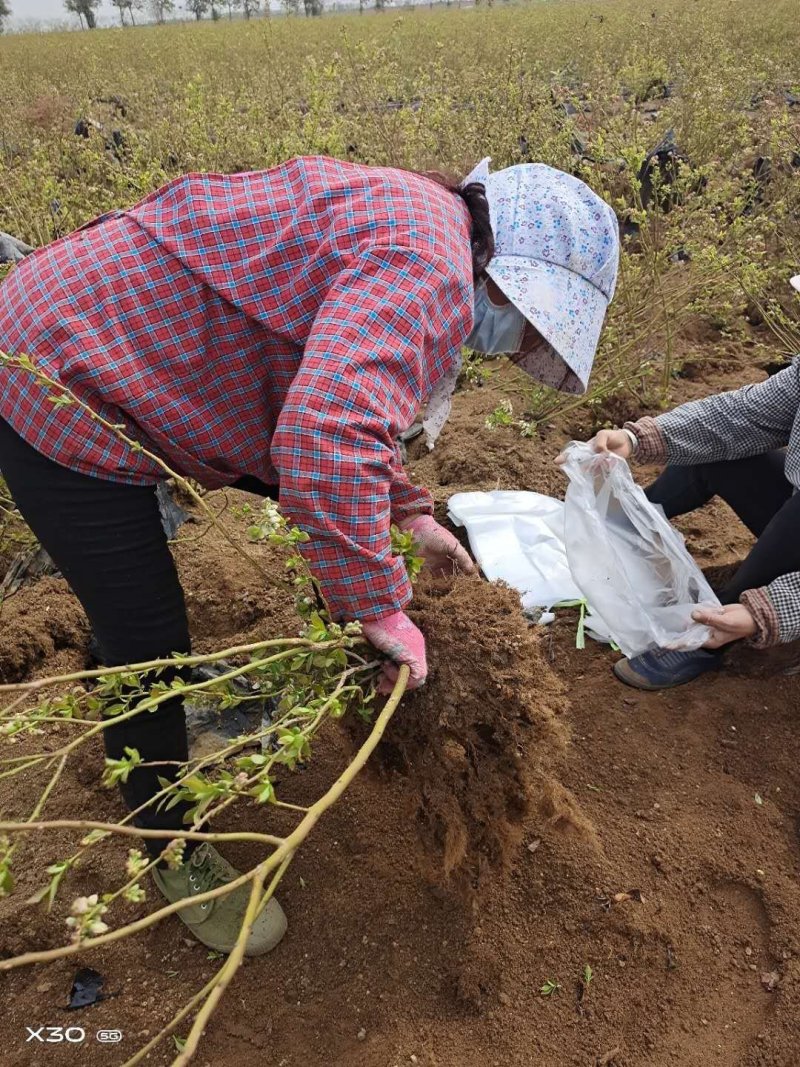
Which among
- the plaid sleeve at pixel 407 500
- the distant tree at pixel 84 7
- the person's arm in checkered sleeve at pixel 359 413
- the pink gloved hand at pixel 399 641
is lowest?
the pink gloved hand at pixel 399 641

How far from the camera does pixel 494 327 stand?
51.3 inches

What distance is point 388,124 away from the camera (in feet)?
13.2

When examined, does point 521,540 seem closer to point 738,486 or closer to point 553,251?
point 738,486

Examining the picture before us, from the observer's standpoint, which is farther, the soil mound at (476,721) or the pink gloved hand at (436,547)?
the pink gloved hand at (436,547)

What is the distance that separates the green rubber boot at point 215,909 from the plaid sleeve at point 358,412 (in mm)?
837

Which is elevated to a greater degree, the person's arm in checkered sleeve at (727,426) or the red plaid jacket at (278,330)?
the red plaid jacket at (278,330)

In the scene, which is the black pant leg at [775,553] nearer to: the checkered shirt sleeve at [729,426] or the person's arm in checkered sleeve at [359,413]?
the checkered shirt sleeve at [729,426]

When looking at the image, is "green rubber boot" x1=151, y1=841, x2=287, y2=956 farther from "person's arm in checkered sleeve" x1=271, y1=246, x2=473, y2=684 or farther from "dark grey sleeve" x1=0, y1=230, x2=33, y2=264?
"dark grey sleeve" x1=0, y1=230, x2=33, y2=264

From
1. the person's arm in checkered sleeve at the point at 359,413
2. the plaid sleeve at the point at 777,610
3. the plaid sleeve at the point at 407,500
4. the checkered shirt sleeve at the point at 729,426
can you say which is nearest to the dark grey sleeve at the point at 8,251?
the plaid sleeve at the point at 407,500

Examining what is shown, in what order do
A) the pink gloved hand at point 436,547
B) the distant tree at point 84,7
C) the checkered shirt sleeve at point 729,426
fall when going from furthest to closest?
1. the distant tree at point 84,7
2. the checkered shirt sleeve at point 729,426
3. the pink gloved hand at point 436,547

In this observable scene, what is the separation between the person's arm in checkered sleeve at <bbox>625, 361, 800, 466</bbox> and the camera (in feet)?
6.54

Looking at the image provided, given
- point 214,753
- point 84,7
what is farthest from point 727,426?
point 84,7

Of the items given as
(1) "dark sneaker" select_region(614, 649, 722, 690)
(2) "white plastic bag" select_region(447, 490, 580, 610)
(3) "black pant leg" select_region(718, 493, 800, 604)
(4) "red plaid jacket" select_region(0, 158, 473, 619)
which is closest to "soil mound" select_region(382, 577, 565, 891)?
(4) "red plaid jacket" select_region(0, 158, 473, 619)

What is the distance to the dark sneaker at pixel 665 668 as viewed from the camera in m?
2.06
